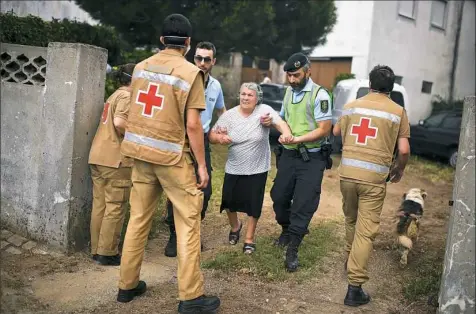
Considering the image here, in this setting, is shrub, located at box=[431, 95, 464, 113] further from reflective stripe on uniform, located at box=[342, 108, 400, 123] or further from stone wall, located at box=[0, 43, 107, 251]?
stone wall, located at box=[0, 43, 107, 251]

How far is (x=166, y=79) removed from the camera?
10.6ft

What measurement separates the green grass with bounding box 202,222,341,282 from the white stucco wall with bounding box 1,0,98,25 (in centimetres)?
748

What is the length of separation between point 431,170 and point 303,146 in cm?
759

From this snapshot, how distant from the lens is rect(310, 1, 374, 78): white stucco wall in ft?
52.0

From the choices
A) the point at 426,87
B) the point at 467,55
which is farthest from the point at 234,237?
the point at 467,55

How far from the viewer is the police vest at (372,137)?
3.79 m

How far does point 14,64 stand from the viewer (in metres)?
4.45

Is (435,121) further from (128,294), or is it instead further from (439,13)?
(128,294)

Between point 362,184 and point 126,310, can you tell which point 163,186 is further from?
point 362,184

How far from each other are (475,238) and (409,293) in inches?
48.9

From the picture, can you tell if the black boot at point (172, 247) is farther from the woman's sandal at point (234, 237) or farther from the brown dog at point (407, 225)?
the brown dog at point (407, 225)

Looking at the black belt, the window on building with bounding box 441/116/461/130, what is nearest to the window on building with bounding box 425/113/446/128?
the window on building with bounding box 441/116/461/130

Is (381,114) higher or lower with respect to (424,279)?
higher

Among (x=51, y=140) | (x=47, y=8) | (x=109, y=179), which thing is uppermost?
(x=47, y=8)
